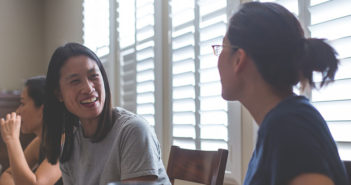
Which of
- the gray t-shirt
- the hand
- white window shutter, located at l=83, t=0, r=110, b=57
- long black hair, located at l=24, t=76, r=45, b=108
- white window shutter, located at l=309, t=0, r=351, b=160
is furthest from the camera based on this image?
white window shutter, located at l=83, t=0, r=110, b=57

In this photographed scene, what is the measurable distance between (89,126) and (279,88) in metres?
0.90

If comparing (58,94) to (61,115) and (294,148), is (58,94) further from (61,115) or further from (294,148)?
(294,148)

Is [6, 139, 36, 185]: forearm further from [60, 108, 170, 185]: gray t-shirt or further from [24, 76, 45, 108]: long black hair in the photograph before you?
[60, 108, 170, 185]: gray t-shirt

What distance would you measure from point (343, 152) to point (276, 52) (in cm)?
52

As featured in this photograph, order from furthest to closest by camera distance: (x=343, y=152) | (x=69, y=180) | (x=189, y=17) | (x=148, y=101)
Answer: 1. (x=148, y=101)
2. (x=189, y=17)
3. (x=69, y=180)
4. (x=343, y=152)

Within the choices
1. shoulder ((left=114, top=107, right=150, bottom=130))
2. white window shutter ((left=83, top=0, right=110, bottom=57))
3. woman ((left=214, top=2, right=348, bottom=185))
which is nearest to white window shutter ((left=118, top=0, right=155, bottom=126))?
white window shutter ((left=83, top=0, right=110, bottom=57))

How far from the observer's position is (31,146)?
7.63ft

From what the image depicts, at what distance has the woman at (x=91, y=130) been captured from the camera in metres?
1.26

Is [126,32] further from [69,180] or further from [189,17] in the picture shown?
[69,180]

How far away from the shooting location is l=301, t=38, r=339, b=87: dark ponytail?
0.81m

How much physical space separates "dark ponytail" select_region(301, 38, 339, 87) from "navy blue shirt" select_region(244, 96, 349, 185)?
88 millimetres

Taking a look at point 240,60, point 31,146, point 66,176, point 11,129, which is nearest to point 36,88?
point 11,129

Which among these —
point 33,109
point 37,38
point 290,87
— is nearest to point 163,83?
point 33,109

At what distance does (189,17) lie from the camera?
1.89 meters
